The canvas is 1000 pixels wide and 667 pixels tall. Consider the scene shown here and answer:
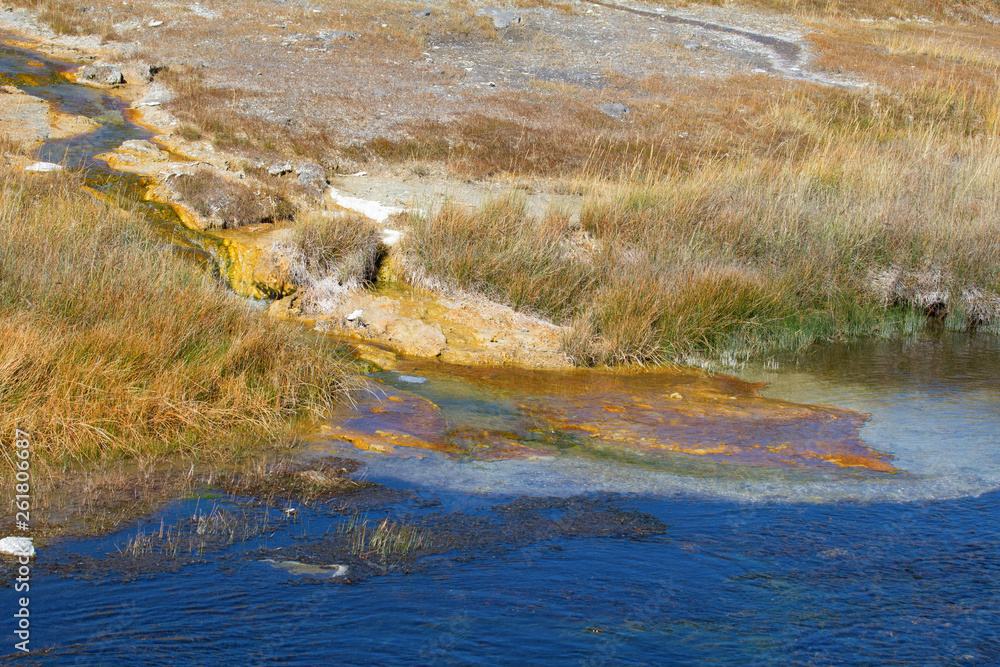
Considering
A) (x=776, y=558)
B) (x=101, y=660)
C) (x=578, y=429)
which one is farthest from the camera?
(x=578, y=429)

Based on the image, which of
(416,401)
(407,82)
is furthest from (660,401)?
(407,82)

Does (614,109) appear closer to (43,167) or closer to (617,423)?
(43,167)

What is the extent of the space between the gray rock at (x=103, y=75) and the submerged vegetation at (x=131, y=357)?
36.4 ft

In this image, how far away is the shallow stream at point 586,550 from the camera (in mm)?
4023

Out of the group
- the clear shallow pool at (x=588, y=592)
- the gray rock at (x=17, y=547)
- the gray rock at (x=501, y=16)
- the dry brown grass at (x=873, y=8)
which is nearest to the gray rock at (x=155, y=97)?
the gray rock at (x=501, y=16)

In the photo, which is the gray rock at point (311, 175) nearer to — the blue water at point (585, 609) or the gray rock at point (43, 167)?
the gray rock at point (43, 167)

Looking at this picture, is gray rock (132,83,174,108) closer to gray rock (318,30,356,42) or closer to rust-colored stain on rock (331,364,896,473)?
gray rock (318,30,356,42)

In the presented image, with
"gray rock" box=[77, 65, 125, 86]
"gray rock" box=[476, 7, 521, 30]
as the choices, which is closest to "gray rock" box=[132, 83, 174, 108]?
"gray rock" box=[77, 65, 125, 86]

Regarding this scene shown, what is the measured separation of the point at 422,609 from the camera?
13.9 feet

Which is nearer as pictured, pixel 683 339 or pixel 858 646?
pixel 858 646

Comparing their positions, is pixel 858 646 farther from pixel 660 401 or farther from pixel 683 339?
pixel 683 339

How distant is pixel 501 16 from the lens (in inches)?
1094

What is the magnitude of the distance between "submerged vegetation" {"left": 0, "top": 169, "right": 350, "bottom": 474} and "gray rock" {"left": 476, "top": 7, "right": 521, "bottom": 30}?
21.3 meters

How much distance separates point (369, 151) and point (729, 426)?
29.8ft
